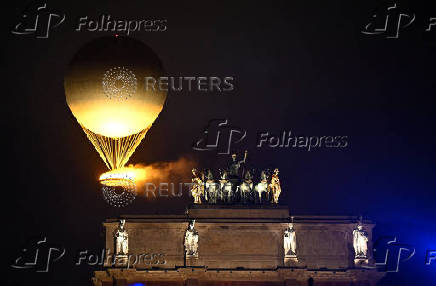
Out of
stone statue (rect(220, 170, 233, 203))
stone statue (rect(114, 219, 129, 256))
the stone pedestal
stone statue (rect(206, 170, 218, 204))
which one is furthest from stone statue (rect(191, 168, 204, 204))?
stone statue (rect(114, 219, 129, 256))

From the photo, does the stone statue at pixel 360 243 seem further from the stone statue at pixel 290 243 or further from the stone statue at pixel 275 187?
the stone statue at pixel 275 187

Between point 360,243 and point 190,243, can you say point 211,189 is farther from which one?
point 360,243

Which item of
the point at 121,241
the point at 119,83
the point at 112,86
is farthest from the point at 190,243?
the point at 112,86

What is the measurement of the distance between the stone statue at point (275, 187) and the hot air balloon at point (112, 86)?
22726mm

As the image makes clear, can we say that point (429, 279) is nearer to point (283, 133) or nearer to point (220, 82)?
point (283, 133)

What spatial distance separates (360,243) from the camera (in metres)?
82.8

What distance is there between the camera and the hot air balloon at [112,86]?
2386 inches

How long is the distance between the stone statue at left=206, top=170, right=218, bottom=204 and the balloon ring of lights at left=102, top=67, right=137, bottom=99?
2291cm

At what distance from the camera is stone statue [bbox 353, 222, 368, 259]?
8275cm

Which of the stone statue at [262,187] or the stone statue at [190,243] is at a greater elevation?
the stone statue at [262,187]

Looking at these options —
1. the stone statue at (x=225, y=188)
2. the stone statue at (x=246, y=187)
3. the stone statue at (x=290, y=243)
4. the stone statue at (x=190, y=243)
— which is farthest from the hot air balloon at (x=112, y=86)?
the stone statue at (x=290, y=243)

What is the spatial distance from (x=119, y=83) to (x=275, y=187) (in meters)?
25.8

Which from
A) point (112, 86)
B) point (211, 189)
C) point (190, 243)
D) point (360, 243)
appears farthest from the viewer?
point (211, 189)

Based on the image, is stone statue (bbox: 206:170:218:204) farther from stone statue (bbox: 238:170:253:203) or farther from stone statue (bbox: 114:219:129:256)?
stone statue (bbox: 114:219:129:256)
